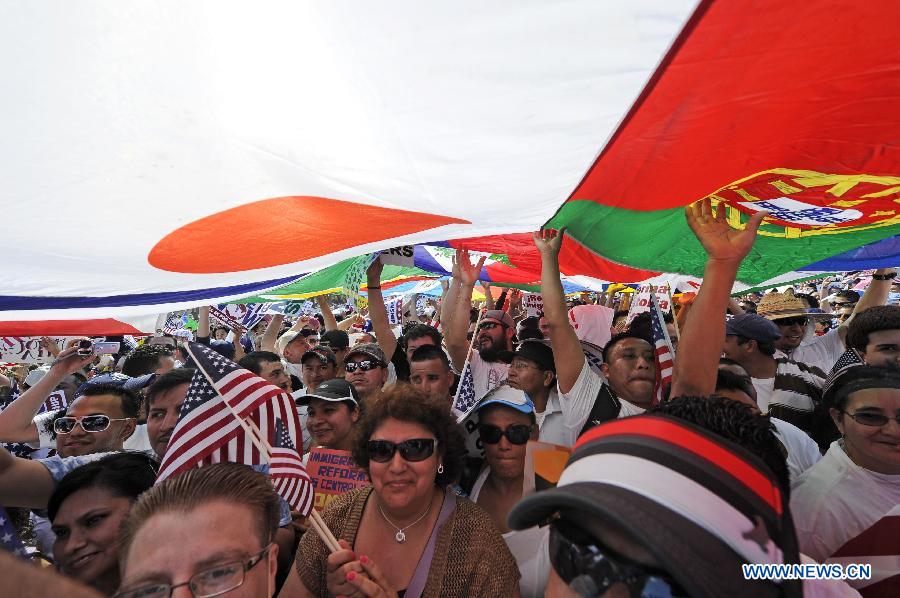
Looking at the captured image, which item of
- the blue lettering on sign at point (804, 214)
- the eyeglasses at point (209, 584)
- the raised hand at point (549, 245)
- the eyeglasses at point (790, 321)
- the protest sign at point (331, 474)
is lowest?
the protest sign at point (331, 474)

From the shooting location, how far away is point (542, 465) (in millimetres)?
2072

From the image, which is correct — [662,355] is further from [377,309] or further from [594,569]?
[377,309]

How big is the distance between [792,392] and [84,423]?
4264mm

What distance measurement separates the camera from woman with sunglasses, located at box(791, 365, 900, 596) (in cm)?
160

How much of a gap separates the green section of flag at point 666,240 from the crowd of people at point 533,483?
0.28 m

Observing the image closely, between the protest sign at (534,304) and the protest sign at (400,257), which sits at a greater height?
the protest sign at (400,257)

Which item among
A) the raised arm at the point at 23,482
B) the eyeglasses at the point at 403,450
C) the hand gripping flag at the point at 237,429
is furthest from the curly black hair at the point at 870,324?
the raised arm at the point at 23,482

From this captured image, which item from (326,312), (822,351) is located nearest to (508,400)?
(822,351)

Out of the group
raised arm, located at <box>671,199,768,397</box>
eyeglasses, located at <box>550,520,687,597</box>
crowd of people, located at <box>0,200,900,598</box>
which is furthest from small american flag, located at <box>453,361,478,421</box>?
eyeglasses, located at <box>550,520,687,597</box>

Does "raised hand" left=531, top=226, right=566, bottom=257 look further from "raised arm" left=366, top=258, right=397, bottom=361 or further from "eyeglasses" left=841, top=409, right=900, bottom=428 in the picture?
"raised arm" left=366, top=258, right=397, bottom=361

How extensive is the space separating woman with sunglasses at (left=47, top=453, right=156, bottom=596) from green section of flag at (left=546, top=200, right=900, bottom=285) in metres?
2.39

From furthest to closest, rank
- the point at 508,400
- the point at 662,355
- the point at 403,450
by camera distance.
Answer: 1. the point at 662,355
2. the point at 508,400
3. the point at 403,450

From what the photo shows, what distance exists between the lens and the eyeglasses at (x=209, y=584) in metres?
1.11

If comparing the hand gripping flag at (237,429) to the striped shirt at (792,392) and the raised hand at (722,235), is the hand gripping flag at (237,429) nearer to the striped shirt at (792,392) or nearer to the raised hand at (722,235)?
the raised hand at (722,235)
